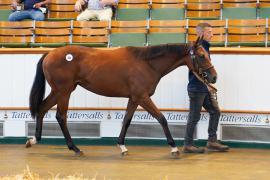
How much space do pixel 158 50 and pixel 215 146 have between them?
1.83m

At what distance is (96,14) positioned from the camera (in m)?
14.1

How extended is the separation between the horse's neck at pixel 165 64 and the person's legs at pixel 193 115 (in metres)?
0.54

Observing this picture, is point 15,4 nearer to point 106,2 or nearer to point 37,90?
point 106,2

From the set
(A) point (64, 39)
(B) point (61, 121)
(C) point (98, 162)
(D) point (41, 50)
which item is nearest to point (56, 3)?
(A) point (64, 39)

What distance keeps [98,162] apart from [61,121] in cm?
115

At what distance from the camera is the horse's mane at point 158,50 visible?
10352mm

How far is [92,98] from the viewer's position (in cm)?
1176

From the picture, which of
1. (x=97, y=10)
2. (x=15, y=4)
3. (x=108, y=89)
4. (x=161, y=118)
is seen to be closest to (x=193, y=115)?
(x=161, y=118)

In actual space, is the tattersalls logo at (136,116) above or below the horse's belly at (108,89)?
below

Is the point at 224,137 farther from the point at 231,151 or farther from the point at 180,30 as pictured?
the point at 180,30

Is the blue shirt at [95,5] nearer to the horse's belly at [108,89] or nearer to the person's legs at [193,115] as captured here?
the horse's belly at [108,89]

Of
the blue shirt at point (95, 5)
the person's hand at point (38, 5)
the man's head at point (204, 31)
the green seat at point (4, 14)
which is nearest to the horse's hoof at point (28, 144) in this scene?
the man's head at point (204, 31)

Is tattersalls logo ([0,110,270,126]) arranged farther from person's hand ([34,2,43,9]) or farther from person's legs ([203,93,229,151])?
person's hand ([34,2,43,9])

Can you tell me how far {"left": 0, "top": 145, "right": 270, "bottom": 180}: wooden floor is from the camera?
28.9 ft
